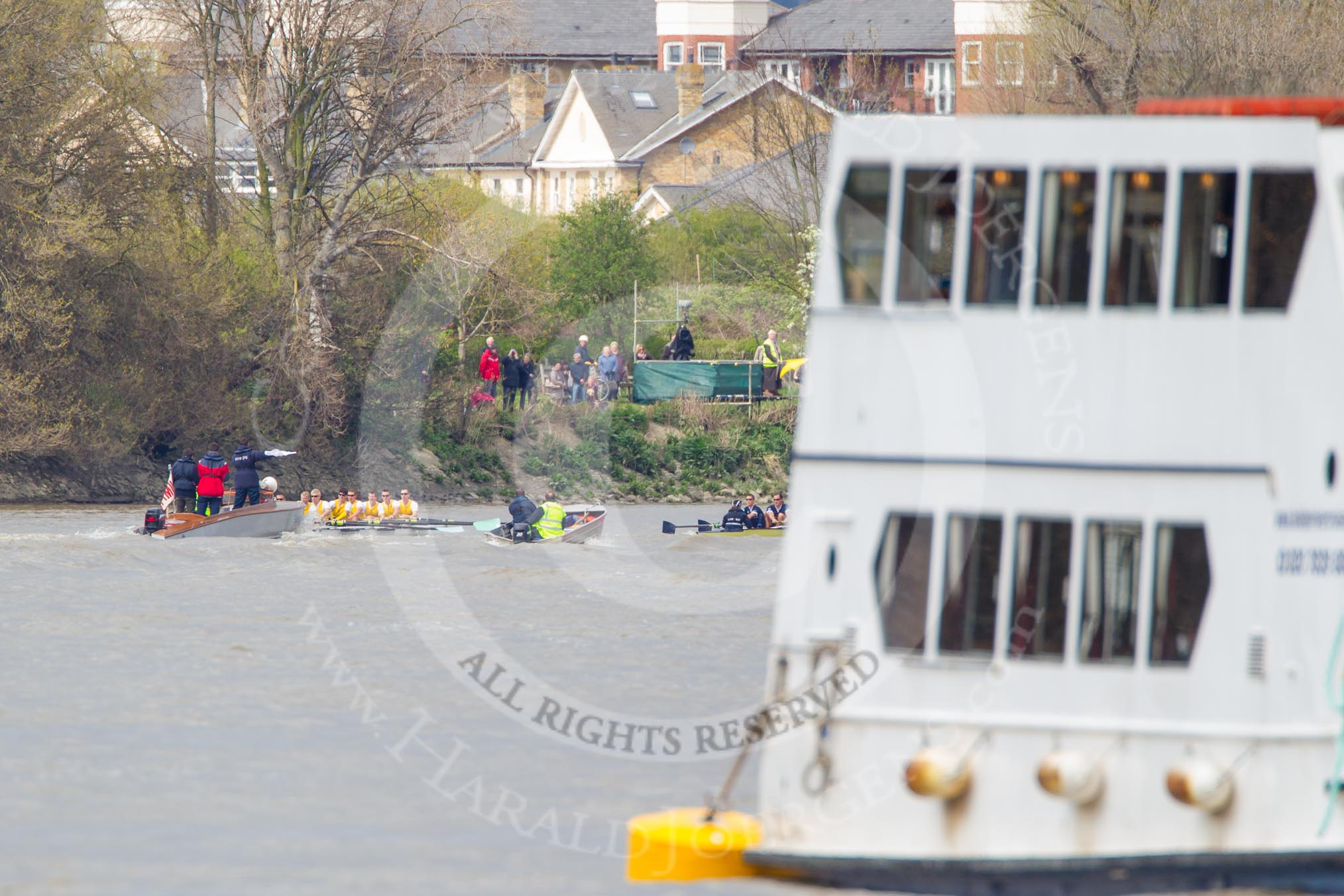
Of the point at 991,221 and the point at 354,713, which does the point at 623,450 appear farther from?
the point at 991,221

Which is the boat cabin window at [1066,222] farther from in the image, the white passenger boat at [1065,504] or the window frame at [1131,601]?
the window frame at [1131,601]

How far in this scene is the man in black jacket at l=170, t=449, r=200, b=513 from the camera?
34.9 m

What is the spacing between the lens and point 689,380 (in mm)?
49594


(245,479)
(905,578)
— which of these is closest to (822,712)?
(905,578)

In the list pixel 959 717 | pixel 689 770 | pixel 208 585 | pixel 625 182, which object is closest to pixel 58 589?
pixel 208 585

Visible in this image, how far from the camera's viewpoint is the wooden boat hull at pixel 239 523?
33.8 metres

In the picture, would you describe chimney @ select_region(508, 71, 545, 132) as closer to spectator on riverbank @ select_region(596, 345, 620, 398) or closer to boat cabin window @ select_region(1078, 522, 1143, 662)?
spectator on riverbank @ select_region(596, 345, 620, 398)

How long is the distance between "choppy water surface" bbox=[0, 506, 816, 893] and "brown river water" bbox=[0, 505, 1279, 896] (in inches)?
1.7

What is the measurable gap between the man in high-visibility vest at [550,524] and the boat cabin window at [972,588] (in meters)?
24.3

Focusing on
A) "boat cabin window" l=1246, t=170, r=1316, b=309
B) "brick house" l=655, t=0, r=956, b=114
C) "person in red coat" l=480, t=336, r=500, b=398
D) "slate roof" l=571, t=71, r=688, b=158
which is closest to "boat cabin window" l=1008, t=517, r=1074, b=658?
"boat cabin window" l=1246, t=170, r=1316, b=309

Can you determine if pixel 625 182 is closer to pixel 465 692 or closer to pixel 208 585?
pixel 208 585

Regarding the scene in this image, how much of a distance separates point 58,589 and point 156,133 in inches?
817

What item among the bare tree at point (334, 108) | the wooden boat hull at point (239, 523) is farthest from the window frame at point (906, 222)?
the bare tree at point (334, 108)

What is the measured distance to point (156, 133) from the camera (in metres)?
45.2
